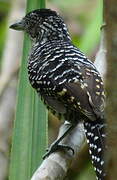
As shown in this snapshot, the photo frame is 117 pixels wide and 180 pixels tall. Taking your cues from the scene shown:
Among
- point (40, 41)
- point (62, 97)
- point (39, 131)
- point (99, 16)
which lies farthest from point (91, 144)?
point (99, 16)

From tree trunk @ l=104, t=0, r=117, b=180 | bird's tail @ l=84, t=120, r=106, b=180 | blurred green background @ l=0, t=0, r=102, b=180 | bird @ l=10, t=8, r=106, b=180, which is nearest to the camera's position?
tree trunk @ l=104, t=0, r=117, b=180

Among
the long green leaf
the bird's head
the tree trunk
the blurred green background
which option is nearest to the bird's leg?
the long green leaf

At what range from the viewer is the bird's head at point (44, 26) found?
351cm

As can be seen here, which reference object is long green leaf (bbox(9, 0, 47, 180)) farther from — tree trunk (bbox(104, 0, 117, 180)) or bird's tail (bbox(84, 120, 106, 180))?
tree trunk (bbox(104, 0, 117, 180))

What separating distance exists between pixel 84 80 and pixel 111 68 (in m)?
1.84

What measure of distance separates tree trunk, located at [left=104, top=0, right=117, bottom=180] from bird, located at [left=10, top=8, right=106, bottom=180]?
1289mm

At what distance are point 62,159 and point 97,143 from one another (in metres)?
0.31

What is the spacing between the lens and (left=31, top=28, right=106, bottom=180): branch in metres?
1.55

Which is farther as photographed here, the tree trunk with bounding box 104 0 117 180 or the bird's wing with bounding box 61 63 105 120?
the bird's wing with bounding box 61 63 105 120

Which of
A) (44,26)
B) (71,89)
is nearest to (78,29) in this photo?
(44,26)

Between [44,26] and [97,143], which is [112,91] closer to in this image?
[97,143]

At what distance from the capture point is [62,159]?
196 centimetres

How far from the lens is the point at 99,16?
410 centimetres

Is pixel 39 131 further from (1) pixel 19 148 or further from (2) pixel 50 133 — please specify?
(2) pixel 50 133
